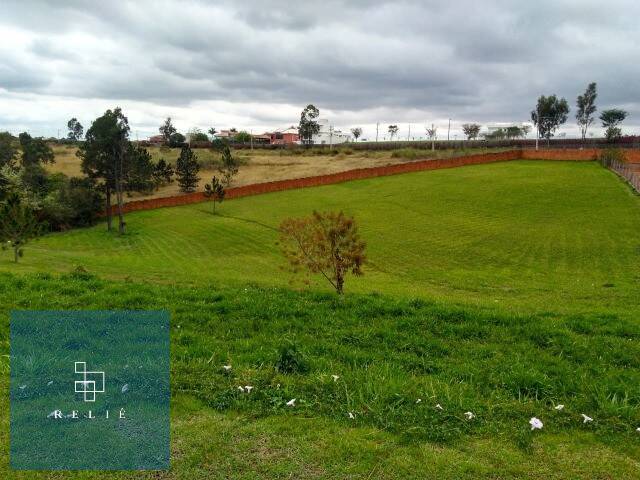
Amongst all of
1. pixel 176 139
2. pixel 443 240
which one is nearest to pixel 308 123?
pixel 176 139

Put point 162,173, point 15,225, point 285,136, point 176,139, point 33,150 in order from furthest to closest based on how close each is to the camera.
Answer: point 285,136, point 176,139, point 33,150, point 162,173, point 15,225

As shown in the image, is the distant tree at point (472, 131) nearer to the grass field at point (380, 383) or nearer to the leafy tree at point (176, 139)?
the leafy tree at point (176, 139)

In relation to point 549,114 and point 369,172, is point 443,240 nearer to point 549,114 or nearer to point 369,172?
point 369,172

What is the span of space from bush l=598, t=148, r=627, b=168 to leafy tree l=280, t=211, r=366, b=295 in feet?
174

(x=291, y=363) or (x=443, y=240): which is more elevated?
(x=291, y=363)

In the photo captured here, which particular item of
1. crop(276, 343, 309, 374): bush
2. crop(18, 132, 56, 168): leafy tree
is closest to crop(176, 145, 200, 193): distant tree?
crop(18, 132, 56, 168): leafy tree

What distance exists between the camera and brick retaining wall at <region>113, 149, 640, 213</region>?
56250 mm

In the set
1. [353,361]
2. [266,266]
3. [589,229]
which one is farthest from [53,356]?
[589,229]

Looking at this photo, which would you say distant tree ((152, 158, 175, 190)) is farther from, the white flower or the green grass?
the white flower
